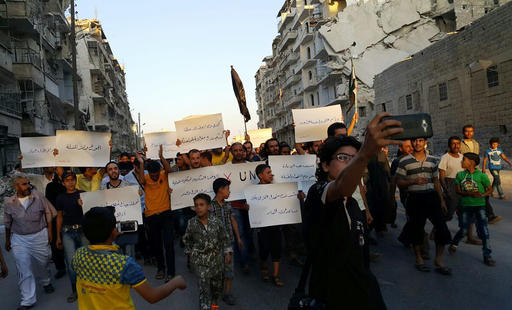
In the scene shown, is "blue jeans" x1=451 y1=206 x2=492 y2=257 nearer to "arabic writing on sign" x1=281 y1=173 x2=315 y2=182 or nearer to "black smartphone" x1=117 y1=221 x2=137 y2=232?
"arabic writing on sign" x1=281 y1=173 x2=315 y2=182

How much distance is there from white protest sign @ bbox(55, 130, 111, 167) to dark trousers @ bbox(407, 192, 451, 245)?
5244mm

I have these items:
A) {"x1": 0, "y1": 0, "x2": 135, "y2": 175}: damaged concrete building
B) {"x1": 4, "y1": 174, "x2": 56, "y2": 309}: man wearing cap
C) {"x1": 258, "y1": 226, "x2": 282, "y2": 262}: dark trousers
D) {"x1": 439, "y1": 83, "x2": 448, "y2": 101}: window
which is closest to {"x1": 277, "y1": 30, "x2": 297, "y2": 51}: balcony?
{"x1": 0, "y1": 0, "x2": 135, "y2": 175}: damaged concrete building

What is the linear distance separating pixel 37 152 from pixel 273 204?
4440 millimetres

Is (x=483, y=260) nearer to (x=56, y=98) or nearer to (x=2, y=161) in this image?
(x=2, y=161)

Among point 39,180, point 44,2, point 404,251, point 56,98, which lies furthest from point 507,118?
point 44,2

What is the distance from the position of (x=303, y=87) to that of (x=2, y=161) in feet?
135

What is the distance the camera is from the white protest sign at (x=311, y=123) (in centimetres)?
739

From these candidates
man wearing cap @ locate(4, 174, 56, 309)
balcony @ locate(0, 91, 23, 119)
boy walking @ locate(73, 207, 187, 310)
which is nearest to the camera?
boy walking @ locate(73, 207, 187, 310)

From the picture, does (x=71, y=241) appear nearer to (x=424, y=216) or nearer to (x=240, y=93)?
(x=240, y=93)

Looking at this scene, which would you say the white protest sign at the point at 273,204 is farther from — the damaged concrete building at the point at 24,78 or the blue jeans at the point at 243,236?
the damaged concrete building at the point at 24,78

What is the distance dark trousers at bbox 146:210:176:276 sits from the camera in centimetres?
594

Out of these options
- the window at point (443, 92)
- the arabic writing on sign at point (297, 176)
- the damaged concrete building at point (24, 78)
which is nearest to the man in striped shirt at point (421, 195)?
the arabic writing on sign at point (297, 176)

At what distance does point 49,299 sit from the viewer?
18.4 ft

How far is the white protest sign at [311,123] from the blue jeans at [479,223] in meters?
2.68
